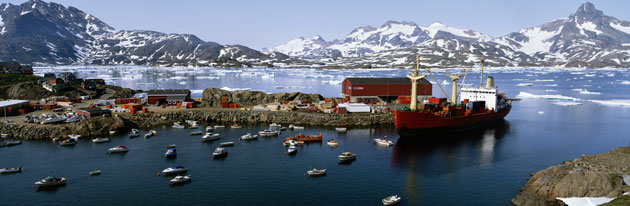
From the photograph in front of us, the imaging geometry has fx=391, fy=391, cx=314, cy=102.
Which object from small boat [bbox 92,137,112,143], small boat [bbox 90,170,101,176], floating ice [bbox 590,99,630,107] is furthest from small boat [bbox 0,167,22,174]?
floating ice [bbox 590,99,630,107]

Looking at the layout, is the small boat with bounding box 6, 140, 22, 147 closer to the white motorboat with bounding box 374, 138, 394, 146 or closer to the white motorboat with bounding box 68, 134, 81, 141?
the white motorboat with bounding box 68, 134, 81, 141

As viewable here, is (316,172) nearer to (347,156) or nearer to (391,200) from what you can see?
(347,156)

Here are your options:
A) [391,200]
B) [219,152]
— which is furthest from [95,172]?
[391,200]

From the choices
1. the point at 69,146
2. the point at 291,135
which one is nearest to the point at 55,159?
the point at 69,146

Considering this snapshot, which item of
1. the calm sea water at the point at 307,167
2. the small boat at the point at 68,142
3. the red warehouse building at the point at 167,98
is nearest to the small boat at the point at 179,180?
the calm sea water at the point at 307,167

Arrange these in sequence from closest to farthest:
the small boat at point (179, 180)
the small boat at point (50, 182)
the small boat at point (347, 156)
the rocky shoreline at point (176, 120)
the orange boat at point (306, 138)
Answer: the small boat at point (50, 182)
the small boat at point (179, 180)
the small boat at point (347, 156)
the orange boat at point (306, 138)
the rocky shoreline at point (176, 120)

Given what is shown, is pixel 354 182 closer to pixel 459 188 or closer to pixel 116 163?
pixel 459 188

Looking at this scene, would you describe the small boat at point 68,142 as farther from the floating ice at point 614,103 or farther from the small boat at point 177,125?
the floating ice at point 614,103
